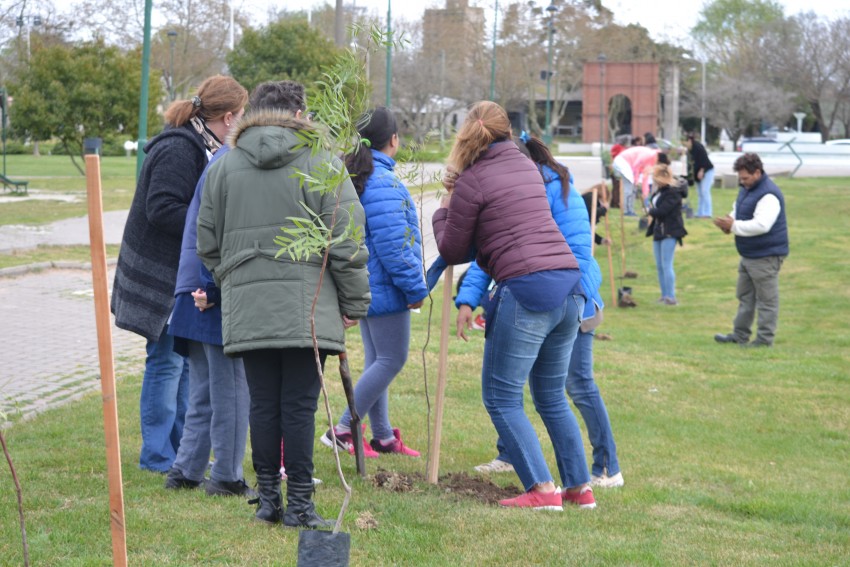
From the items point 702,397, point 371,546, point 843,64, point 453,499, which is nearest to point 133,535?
point 371,546

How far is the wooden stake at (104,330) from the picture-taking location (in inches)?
121

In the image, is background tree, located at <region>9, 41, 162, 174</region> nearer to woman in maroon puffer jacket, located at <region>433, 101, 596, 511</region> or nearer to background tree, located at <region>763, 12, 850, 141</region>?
woman in maroon puffer jacket, located at <region>433, 101, 596, 511</region>

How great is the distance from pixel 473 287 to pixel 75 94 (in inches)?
1247

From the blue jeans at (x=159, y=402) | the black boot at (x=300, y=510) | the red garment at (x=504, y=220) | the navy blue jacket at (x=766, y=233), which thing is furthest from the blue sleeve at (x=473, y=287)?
the navy blue jacket at (x=766, y=233)

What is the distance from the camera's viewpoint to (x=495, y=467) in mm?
6281

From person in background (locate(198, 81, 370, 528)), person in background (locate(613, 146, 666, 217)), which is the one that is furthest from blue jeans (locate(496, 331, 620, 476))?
person in background (locate(613, 146, 666, 217))

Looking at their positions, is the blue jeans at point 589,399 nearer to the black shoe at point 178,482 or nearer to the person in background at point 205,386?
the person in background at point 205,386

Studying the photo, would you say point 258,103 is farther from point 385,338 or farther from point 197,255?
point 385,338

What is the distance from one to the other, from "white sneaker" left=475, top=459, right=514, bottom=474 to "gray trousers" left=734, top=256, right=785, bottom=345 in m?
6.11

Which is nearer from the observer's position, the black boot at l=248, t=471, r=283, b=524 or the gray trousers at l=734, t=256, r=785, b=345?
the black boot at l=248, t=471, r=283, b=524

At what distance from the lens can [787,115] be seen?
235 feet

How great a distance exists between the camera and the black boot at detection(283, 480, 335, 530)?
4.45 metres

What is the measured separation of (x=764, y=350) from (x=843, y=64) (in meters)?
48.4

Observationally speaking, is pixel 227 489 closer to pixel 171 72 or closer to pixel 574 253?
pixel 574 253
